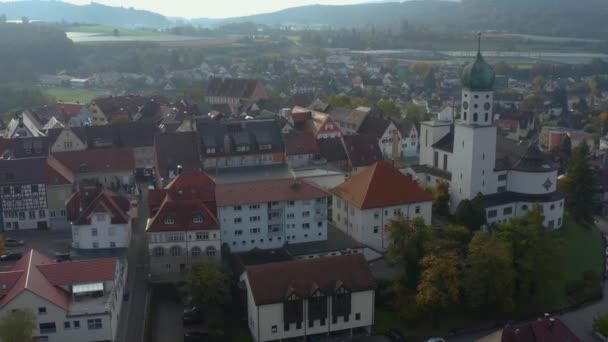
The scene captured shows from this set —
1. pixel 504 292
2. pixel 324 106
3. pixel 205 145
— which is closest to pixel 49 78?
pixel 324 106

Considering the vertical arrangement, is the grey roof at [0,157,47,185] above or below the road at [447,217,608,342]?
above

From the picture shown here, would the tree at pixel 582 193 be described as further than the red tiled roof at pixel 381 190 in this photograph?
Yes

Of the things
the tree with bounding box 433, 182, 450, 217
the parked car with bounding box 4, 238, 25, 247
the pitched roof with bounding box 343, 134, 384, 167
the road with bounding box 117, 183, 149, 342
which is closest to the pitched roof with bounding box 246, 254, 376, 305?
the road with bounding box 117, 183, 149, 342

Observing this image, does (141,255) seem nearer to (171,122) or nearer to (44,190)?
(44,190)

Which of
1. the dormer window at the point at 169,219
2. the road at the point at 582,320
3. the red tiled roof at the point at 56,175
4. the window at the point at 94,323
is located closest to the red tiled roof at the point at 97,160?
the red tiled roof at the point at 56,175

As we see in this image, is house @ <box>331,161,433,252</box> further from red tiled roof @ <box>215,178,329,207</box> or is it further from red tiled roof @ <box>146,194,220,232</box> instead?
red tiled roof @ <box>146,194,220,232</box>

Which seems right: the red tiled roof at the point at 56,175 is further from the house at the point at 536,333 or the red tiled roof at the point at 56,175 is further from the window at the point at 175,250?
the house at the point at 536,333
